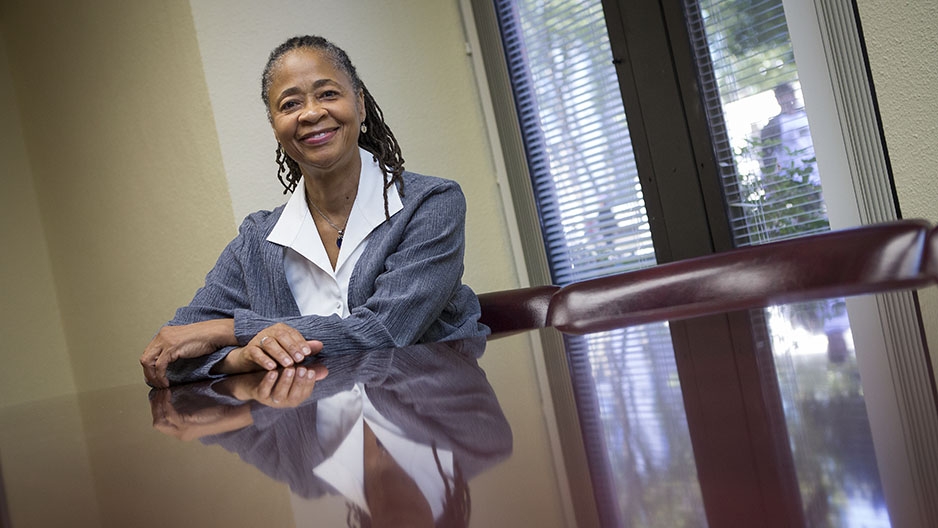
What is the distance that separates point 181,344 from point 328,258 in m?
0.38

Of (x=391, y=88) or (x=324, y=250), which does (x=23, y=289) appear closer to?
(x=391, y=88)

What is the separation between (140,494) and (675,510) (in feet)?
1.14

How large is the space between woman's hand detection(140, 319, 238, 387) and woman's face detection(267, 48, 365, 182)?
500mm

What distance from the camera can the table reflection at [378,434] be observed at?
0.31 metres

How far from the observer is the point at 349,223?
1930 millimetres

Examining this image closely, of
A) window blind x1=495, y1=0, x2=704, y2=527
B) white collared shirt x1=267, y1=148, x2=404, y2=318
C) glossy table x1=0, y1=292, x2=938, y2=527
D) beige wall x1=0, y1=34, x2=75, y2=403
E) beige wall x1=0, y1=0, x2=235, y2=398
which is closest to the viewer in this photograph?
glossy table x1=0, y1=292, x2=938, y2=527

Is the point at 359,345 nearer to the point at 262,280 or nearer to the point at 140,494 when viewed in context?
the point at 262,280

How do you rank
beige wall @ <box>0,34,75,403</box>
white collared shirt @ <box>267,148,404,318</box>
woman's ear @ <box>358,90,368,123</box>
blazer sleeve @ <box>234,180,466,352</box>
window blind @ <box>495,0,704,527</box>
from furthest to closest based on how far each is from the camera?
beige wall @ <box>0,34,75,403</box> < window blind @ <box>495,0,704,527</box> < woman's ear @ <box>358,90,368,123</box> < white collared shirt @ <box>267,148,404,318</box> < blazer sleeve @ <box>234,180,466,352</box>

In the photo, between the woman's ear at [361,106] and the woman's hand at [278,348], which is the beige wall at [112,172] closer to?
the woman's ear at [361,106]

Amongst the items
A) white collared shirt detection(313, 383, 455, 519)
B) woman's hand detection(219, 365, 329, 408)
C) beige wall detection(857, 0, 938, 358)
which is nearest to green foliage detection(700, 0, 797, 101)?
beige wall detection(857, 0, 938, 358)

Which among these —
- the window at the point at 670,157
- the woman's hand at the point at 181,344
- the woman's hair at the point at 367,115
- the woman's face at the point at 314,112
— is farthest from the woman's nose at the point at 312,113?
the window at the point at 670,157

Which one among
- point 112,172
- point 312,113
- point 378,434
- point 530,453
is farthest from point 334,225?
point 112,172

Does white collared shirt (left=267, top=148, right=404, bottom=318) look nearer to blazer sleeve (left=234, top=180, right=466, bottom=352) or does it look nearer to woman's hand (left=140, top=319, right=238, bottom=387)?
blazer sleeve (left=234, top=180, right=466, bottom=352)

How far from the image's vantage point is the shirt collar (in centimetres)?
190
